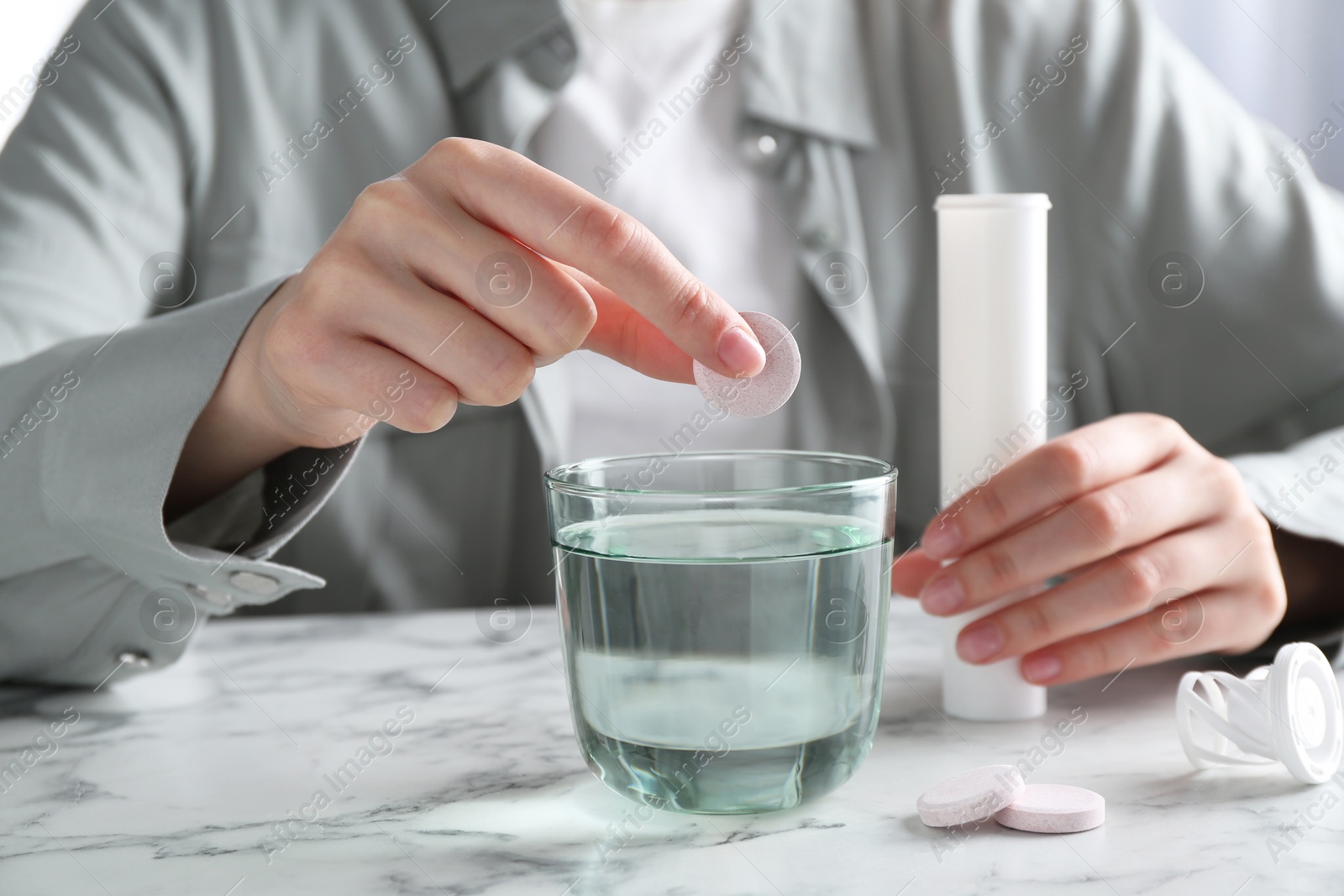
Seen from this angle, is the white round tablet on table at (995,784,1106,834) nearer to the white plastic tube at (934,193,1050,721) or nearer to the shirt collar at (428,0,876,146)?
the white plastic tube at (934,193,1050,721)

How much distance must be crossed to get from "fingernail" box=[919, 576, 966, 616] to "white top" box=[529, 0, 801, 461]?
562mm

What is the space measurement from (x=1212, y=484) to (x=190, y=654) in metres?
0.76

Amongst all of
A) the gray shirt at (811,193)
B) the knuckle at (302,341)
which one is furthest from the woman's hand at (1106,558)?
the gray shirt at (811,193)

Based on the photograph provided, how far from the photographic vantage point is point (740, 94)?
120 cm

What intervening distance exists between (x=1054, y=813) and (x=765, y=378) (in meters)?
0.24

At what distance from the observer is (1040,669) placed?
0.63 m

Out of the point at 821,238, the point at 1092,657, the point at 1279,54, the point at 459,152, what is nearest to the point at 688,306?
the point at 459,152

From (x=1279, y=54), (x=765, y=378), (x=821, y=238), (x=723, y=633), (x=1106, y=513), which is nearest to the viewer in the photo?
(x=723, y=633)

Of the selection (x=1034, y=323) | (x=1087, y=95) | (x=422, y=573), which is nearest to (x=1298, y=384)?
(x=1087, y=95)

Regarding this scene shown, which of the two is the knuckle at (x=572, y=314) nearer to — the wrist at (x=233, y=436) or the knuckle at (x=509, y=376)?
the knuckle at (x=509, y=376)

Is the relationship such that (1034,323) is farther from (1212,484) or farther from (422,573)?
(422,573)

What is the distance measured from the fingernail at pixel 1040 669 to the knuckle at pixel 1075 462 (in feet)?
0.35

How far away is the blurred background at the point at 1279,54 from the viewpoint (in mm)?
1829

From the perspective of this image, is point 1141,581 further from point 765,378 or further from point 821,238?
point 821,238
